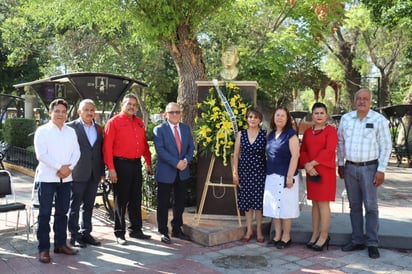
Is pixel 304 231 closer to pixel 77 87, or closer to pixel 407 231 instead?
pixel 407 231

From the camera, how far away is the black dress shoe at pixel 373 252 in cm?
493

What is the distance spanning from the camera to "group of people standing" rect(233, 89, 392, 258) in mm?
4961

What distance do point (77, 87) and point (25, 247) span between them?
292 cm

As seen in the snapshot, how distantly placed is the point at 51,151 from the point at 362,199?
3.69 m

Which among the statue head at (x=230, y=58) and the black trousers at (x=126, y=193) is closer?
the black trousers at (x=126, y=193)

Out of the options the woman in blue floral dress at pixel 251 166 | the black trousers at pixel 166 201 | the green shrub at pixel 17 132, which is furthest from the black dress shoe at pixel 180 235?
the green shrub at pixel 17 132

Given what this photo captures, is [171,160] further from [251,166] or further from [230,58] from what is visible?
[230,58]

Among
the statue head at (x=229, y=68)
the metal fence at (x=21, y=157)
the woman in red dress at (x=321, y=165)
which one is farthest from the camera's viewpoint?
the metal fence at (x=21, y=157)

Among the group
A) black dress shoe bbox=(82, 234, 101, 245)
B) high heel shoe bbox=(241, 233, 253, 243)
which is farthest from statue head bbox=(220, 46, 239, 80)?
black dress shoe bbox=(82, 234, 101, 245)

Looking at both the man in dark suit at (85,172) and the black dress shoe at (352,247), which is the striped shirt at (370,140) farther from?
the man in dark suit at (85,172)

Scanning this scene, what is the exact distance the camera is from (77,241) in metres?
5.39

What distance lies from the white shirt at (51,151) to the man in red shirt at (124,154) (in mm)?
572

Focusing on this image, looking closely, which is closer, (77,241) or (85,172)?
(85,172)

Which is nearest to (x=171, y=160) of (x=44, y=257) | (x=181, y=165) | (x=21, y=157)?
(x=181, y=165)
